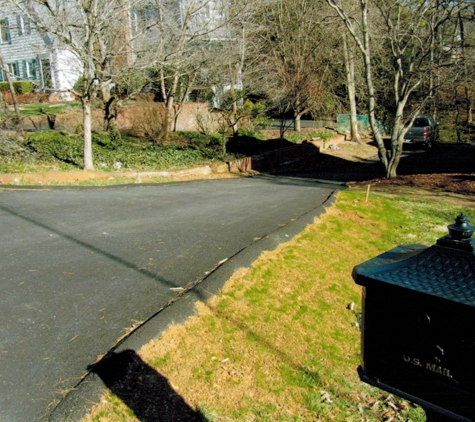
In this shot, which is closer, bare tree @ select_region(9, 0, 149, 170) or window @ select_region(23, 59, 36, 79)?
bare tree @ select_region(9, 0, 149, 170)

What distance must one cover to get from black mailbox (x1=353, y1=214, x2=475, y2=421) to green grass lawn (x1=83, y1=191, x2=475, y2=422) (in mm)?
2092

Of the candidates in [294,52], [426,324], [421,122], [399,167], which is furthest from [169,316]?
[421,122]

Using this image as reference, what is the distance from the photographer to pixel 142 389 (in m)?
3.43

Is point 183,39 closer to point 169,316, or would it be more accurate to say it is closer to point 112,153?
point 112,153

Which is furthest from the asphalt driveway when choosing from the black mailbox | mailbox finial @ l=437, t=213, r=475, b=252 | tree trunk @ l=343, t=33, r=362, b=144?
tree trunk @ l=343, t=33, r=362, b=144

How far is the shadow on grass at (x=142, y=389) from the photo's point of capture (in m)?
3.26

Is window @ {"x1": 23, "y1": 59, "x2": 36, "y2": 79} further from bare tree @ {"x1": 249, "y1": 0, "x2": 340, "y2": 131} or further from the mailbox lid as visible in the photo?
the mailbox lid

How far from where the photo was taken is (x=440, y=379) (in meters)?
1.46

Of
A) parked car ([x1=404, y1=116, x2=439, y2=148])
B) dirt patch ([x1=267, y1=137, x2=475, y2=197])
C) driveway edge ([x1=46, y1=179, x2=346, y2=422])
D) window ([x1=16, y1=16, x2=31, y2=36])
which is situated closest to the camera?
driveway edge ([x1=46, y1=179, x2=346, y2=422])

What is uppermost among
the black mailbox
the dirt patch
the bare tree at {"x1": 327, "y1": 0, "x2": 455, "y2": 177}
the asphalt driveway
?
the bare tree at {"x1": 327, "y1": 0, "x2": 455, "y2": 177}

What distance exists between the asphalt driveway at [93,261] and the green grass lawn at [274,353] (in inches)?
11.9

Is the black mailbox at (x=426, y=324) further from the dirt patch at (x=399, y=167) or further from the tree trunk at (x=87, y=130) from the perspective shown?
the tree trunk at (x=87, y=130)

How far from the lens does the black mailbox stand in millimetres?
1410

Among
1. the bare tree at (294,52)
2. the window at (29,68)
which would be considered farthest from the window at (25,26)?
the window at (29,68)
